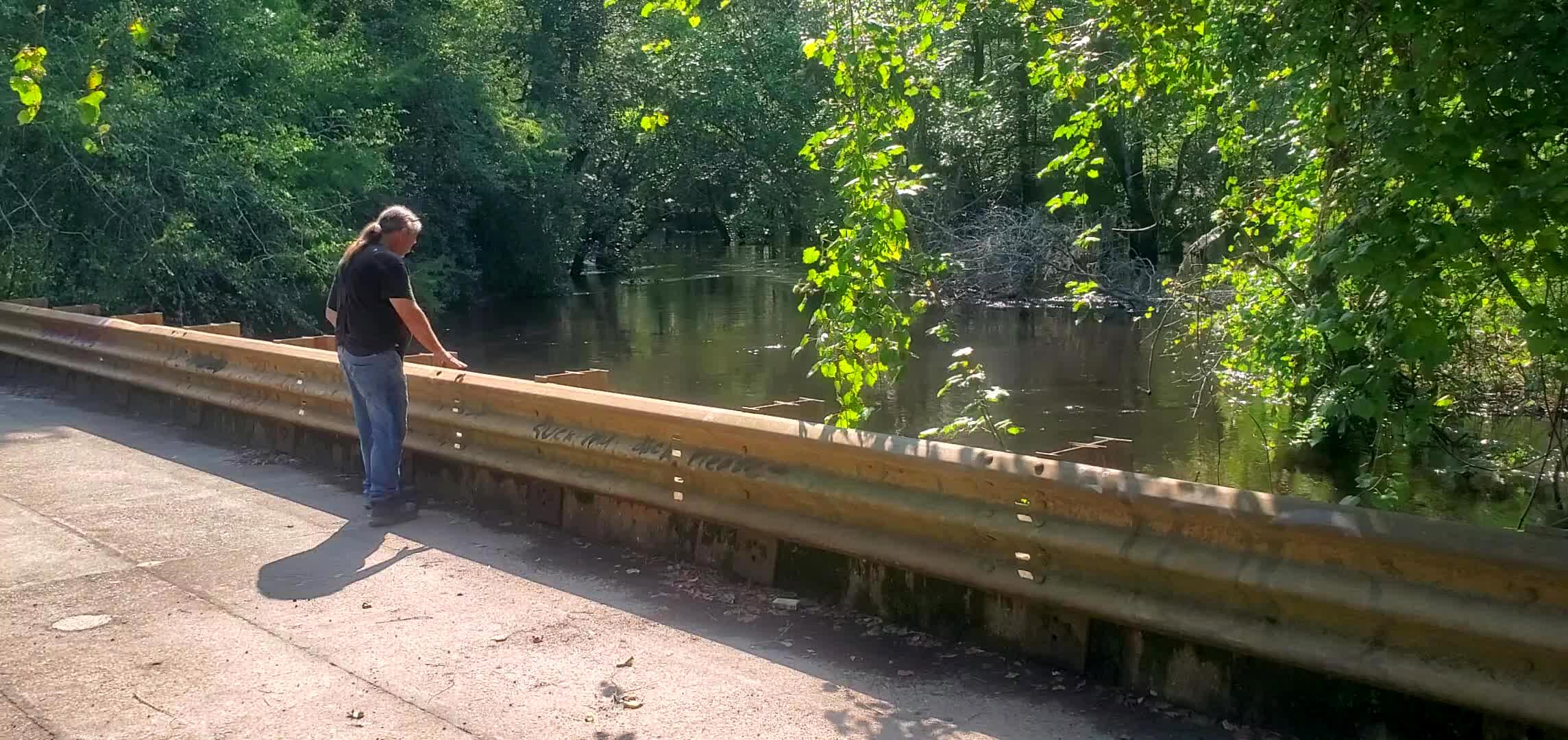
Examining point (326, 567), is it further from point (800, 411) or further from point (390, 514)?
point (800, 411)

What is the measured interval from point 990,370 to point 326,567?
15.1 meters

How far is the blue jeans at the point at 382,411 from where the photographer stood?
7.39 meters

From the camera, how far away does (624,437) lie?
6.47 meters

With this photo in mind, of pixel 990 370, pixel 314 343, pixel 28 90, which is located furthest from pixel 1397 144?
pixel 990 370

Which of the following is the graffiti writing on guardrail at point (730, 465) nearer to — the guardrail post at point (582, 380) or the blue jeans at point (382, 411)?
the guardrail post at point (582, 380)

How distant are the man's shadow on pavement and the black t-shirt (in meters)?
1.01

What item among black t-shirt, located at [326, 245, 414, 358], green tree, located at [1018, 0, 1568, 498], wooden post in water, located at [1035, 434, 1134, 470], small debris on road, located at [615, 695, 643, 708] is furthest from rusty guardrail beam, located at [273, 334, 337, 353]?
wooden post in water, located at [1035, 434, 1134, 470]

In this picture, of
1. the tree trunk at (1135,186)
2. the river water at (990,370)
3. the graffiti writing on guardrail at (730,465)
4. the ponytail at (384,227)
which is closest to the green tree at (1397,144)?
the river water at (990,370)

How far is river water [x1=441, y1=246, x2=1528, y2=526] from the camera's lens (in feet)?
44.3

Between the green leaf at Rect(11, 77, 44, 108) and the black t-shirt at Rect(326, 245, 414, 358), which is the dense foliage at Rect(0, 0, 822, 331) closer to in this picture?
the green leaf at Rect(11, 77, 44, 108)

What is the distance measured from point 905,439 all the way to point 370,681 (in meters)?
2.18

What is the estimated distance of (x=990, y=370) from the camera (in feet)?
67.3

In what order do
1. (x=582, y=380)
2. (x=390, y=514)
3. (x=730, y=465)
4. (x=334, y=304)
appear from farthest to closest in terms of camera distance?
(x=334, y=304), (x=582, y=380), (x=390, y=514), (x=730, y=465)

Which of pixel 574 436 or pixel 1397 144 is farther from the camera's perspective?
pixel 574 436
